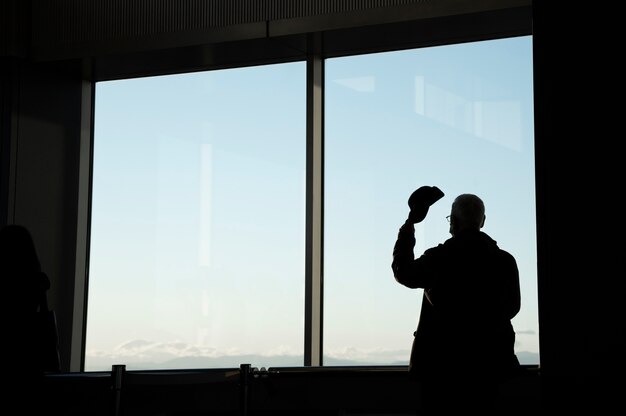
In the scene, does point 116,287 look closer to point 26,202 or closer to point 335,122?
point 26,202

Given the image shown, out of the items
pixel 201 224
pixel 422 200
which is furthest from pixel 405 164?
pixel 422 200

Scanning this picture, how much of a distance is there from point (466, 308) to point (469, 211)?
1.42ft

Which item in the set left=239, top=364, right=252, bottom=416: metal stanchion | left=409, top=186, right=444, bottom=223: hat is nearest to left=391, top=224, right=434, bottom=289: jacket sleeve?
left=409, top=186, right=444, bottom=223: hat

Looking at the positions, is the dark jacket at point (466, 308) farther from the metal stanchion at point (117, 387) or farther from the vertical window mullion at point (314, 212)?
the vertical window mullion at point (314, 212)

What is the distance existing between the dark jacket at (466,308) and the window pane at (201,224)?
3.20 m

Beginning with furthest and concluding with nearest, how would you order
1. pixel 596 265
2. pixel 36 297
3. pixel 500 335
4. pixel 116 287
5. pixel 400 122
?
pixel 116 287 < pixel 400 122 < pixel 36 297 < pixel 500 335 < pixel 596 265

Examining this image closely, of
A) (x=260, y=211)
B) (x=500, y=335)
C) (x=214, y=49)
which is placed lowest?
(x=500, y=335)

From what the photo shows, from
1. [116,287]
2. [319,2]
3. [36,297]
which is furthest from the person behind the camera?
[116,287]

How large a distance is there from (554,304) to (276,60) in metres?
6.02

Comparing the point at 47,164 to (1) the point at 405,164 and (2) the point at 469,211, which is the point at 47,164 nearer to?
(1) the point at 405,164

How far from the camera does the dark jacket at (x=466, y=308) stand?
385cm

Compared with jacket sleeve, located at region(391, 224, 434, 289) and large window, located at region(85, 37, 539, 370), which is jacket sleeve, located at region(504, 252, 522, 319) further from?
large window, located at region(85, 37, 539, 370)

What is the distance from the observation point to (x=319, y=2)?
21.1 ft

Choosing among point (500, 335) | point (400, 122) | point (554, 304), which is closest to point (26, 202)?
point (400, 122)
